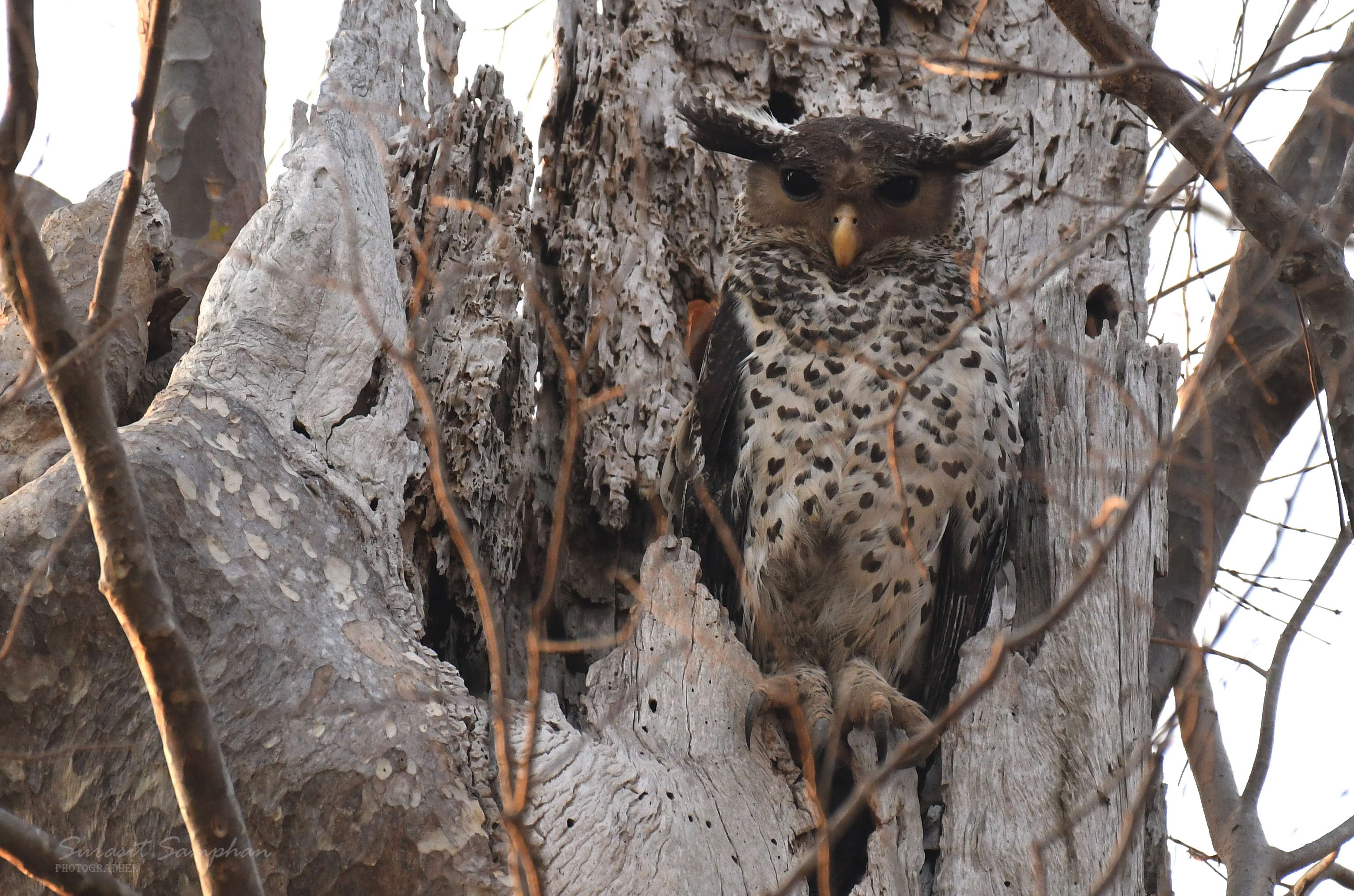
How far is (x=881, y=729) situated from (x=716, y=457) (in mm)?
819

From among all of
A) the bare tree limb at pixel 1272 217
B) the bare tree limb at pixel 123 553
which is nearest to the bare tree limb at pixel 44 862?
the bare tree limb at pixel 123 553

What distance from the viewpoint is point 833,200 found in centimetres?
340

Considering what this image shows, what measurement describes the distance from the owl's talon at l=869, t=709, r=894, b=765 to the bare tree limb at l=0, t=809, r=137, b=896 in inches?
69.9

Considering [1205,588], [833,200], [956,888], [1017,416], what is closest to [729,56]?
[833,200]

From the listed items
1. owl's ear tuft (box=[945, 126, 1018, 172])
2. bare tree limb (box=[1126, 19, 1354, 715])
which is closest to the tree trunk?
owl's ear tuft (box=[945, 126, 1018, 172])

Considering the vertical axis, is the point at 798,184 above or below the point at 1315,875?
above

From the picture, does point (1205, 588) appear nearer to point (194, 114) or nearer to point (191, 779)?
point (191, 779)

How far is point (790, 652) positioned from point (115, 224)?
7.07 feet

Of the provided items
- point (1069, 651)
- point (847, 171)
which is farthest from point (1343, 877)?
point (847, 171)

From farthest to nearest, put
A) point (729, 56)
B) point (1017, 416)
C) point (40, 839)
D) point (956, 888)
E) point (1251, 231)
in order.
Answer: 1. point (729, 56)
2. point (1017, 416)
3. point (956, 888)
4. point (1251, 231)
5. point (40, 839)

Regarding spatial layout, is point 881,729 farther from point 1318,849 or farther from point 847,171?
point 847,171

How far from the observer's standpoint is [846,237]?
10.7 feet

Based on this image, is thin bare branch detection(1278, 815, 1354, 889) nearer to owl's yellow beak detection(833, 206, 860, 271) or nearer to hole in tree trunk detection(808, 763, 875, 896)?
hole in tree trunk detection(808, 763, 875, 896)

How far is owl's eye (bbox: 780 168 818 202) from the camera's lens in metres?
3.44
